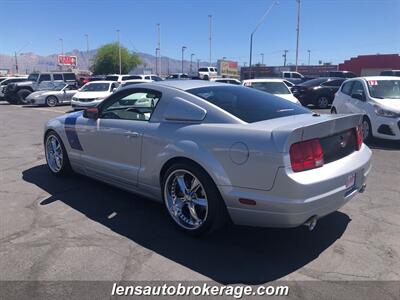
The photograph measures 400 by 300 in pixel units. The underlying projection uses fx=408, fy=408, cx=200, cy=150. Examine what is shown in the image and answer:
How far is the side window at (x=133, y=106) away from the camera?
4582mm

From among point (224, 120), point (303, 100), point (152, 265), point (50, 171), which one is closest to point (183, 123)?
point (224, 120)

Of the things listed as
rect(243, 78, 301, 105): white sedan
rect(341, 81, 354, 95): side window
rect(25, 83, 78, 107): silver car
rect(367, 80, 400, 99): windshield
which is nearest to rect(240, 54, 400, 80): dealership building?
rect(25, 83, 78, 107): silver car

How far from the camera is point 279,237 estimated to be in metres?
4.00

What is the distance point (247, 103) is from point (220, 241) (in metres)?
1.44

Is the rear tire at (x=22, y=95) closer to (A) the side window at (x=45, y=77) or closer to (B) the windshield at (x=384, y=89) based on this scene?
(A) the side window at (x=45, y=77)

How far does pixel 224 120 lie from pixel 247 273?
1.37m

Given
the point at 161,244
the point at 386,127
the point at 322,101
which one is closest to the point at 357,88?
the point at 386,127

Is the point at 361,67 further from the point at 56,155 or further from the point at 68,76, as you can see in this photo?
the point at 56,155

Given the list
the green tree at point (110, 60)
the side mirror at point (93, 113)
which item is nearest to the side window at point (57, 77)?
the side mirror at point (93, 113)

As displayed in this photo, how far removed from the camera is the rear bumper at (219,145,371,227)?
129 inches

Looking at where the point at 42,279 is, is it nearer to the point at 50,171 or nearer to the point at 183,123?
the point at 183,123

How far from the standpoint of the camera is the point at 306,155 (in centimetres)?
339

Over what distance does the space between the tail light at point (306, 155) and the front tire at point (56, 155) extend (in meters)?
3.65

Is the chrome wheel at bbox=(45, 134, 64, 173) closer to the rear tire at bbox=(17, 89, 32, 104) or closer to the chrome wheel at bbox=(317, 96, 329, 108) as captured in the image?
the chrome wheel at bbox=(317, 96, 329, 108)
